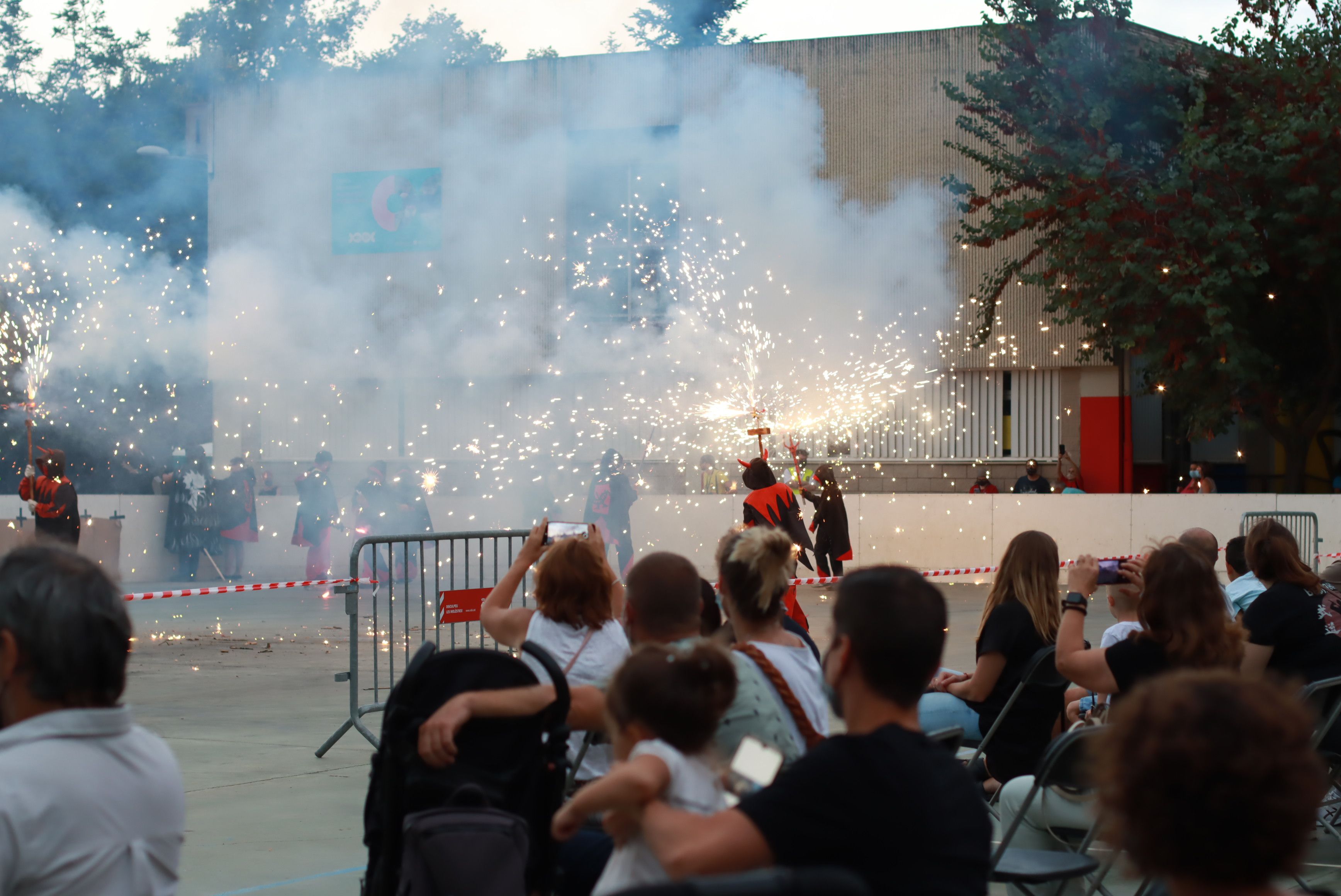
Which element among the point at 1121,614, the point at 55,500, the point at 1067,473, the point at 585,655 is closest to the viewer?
the point at 585,655

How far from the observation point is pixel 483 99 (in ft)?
64.6

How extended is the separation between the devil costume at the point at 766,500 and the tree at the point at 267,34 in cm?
2001

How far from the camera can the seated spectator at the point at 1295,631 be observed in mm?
4168

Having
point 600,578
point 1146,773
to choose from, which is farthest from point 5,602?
point 600,578

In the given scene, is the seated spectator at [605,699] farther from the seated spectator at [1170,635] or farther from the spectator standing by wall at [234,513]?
the spectator standing by wall at [234,513]

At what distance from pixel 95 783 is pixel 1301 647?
3763 millimetres

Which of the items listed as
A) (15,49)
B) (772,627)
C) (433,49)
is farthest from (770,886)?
(15,49)

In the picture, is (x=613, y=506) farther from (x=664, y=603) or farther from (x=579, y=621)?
(x=664, y=603)

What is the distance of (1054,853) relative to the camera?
9.89 feet

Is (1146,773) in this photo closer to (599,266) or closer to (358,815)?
(358,815)

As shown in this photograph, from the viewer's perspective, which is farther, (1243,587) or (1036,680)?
(1243,587)

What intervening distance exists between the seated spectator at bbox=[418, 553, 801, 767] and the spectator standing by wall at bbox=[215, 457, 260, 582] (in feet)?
45.0

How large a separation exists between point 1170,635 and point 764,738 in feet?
4.63

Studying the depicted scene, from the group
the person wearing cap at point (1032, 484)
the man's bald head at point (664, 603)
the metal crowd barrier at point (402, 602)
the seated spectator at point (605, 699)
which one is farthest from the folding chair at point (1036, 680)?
the person wearing cap at point (1032, 484)
